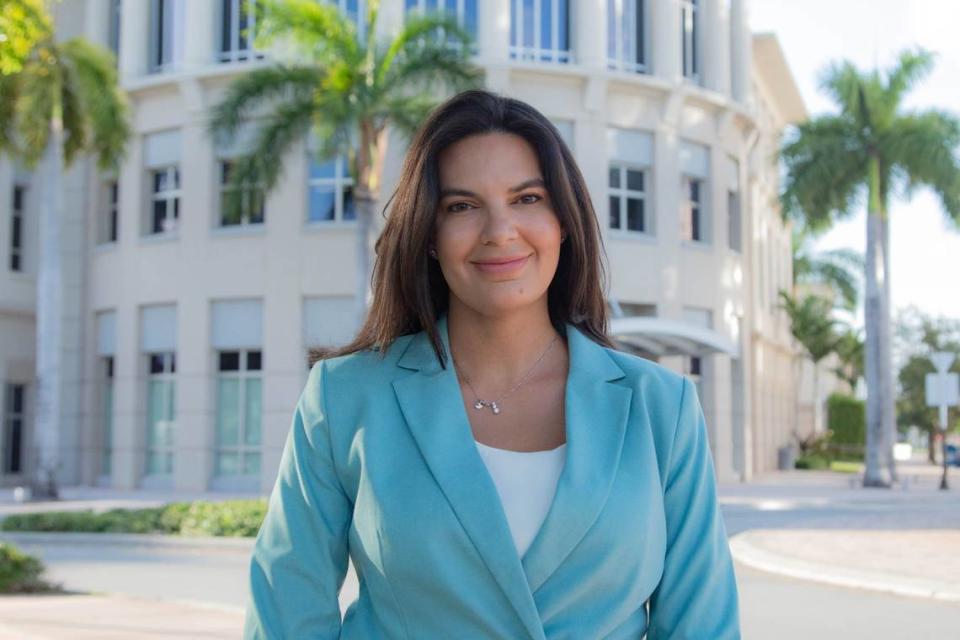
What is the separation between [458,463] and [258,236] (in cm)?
2743

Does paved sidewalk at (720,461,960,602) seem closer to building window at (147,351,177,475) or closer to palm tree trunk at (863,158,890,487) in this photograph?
palm tree trunk at (863,158,890,487)

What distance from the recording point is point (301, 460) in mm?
2338

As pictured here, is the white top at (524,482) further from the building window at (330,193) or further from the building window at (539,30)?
the building window at (539,30)

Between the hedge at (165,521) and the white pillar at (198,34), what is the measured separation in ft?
48.4

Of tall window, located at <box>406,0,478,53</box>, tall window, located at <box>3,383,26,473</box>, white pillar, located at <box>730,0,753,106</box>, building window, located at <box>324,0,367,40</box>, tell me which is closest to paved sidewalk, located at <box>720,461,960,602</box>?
white pillar, located at <box>730,0,753,106</box>

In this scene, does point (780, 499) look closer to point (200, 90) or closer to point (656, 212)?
point (656, 212)

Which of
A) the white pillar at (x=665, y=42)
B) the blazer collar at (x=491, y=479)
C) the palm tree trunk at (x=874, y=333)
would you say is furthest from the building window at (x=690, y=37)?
the blazer collar at (x=491, y=479)

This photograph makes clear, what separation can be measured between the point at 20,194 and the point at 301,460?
3383cm

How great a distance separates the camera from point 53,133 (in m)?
25.6

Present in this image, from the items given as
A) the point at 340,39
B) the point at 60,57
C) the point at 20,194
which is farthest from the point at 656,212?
the point at 20,194

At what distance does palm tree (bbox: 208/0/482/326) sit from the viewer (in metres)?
21.6

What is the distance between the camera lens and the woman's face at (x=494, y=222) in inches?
94.7

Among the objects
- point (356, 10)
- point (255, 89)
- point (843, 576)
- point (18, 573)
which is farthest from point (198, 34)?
point (843, 576)

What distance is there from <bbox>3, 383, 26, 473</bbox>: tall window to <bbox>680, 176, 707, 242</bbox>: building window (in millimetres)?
17602
